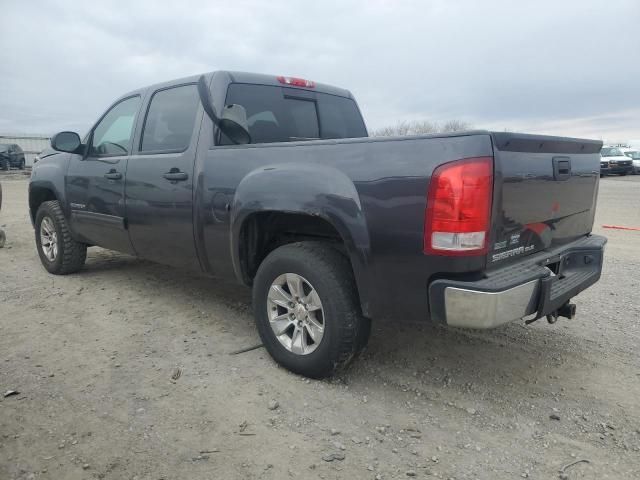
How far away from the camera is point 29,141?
40000 mm

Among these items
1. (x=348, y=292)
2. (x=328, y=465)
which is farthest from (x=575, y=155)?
(x=328, y=465)

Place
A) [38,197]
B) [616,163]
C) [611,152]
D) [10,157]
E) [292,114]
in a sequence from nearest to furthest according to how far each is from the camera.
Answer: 1. [292,114]
2. [38,197]
3. [616,163]
4. [611,152]
5. [10,157]

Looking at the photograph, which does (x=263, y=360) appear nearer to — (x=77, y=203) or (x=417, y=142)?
(x=417, y=142)

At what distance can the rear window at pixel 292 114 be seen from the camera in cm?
385

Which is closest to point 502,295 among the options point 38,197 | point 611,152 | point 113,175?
point 113,175

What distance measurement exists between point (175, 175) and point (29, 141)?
42933 mm

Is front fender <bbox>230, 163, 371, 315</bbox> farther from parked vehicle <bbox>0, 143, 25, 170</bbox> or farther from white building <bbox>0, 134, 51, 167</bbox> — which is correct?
white building <bbox>0, 134, 51, 167</bbox>

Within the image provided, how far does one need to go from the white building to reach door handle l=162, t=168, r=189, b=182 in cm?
3978

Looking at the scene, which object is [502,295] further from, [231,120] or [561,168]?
[231,120]

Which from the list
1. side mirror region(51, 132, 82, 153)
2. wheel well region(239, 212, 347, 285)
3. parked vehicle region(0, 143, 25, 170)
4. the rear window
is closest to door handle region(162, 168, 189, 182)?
the rear window

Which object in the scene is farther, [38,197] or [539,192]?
[38,197]

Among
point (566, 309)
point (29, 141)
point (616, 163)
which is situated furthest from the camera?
point (29, 141)

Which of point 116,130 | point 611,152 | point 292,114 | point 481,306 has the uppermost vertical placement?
point 292,114

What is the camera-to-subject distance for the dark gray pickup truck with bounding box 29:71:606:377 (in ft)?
7.92
